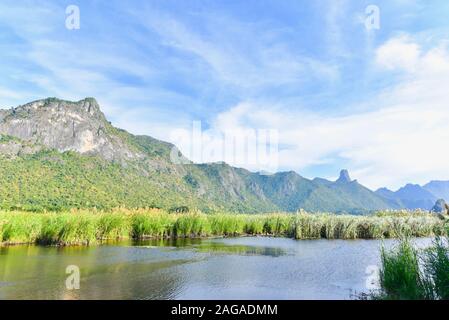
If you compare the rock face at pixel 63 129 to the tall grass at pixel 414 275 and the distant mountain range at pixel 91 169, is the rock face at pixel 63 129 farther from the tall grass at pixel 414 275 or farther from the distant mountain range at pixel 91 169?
the tall grass at pixel 414 275

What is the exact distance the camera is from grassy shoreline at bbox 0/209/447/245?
830 inches

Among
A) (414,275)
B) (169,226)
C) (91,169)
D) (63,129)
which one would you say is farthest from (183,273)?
(63,129)

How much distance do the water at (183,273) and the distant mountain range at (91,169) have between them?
53.7 meters

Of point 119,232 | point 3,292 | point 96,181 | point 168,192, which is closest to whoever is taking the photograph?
point 3,292

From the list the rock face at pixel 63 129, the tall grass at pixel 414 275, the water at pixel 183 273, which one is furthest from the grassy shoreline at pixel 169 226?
the rock face at pixel 63 129

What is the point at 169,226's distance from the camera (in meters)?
28.5

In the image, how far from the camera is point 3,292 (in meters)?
10.4

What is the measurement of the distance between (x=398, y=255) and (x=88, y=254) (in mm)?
13246

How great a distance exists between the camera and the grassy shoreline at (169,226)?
21094 mm

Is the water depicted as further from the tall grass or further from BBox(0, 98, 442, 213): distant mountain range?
BBox(0, 98, 442, 213): distant mountain range

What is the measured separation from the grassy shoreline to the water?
176 centimetres

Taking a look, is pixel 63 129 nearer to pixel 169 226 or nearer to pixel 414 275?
pixel 169 226

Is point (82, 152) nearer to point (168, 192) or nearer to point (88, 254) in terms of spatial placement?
point (168, 192)
